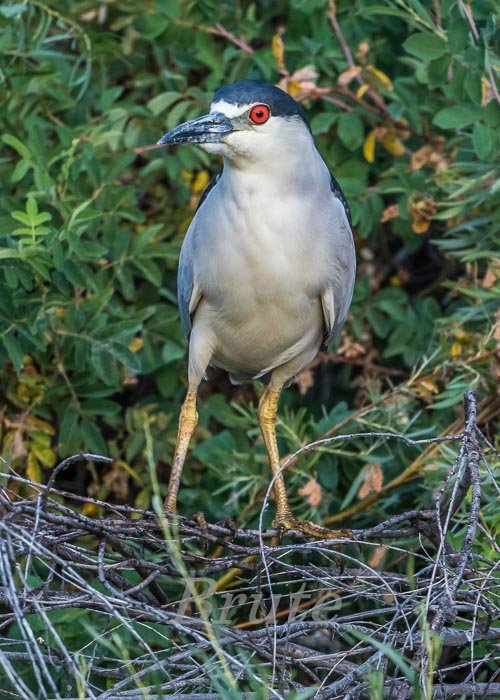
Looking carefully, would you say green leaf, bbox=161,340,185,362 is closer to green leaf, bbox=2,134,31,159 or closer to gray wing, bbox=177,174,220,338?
gray wing, bbox=177,174,220,338

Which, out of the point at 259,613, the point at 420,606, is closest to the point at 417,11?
the point at 259,613

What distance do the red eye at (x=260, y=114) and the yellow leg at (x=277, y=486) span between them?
92 cm

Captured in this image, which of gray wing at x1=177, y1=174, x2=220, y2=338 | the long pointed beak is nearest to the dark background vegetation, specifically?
gray wing at x1=177, y1=174, x2=220, y2=338

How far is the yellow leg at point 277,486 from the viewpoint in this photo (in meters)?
3.21

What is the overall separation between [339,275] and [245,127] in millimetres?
562

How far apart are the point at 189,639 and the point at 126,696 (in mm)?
484

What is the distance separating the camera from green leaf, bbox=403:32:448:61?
360 cm

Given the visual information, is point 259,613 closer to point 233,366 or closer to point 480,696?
point 233,366

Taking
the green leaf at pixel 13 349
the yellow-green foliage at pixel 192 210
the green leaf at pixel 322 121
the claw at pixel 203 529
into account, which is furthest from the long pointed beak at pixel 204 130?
the green leaf at pixel 322 121

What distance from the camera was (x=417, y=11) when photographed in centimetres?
369

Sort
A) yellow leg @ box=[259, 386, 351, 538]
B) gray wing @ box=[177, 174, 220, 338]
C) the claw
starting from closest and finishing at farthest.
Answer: the claw < yellow leg @ box=[259, 386, 351, 538] < gray wing @ box=[177, 174, 220, 338]

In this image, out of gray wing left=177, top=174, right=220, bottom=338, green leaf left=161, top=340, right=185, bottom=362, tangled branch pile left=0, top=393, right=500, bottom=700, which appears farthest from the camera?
green leaf left=161, top=340, right=185, bottom=362

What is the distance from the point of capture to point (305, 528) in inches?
130

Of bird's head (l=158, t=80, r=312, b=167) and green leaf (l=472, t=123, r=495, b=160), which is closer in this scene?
bird's head (l=158, t=80, r=312, b=167)
